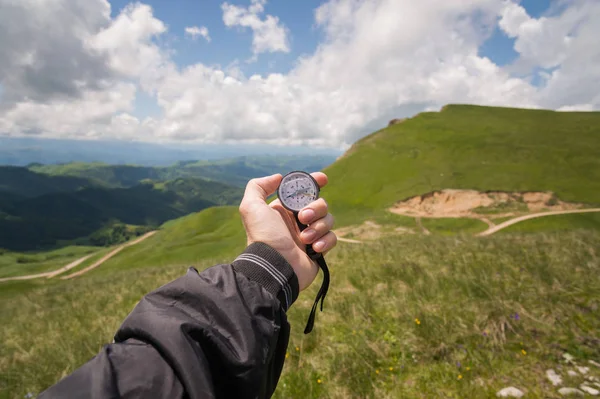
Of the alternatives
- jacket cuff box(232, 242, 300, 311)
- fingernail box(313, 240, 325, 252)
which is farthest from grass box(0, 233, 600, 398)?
jacket cuff box(232, 242, 300, 311)

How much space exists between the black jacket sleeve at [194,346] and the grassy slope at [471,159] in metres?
43.5

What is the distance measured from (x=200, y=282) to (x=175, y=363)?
1.76 feet

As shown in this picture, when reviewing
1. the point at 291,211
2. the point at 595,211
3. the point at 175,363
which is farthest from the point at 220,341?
the point at 595,211

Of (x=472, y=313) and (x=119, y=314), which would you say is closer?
(x=472, y=313)

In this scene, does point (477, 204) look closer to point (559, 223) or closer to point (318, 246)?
point (559, 223)

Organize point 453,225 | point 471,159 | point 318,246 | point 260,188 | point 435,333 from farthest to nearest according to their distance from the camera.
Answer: point 471,159
point 453,225
point 435,333
point 260,188
point 318,246

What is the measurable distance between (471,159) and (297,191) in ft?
204

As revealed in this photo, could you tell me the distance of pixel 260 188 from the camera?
Result: 3928 mm

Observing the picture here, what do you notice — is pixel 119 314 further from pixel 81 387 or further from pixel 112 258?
pixel 112 258

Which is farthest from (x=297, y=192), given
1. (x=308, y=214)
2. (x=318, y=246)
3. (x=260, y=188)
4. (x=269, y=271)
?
(x=269, y=271)

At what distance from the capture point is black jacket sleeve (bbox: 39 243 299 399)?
1605mm

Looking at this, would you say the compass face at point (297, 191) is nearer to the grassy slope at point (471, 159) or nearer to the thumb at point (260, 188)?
the thumb at point (260, 188)

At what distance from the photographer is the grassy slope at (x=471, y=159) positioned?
47281mm

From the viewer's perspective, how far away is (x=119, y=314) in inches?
333
